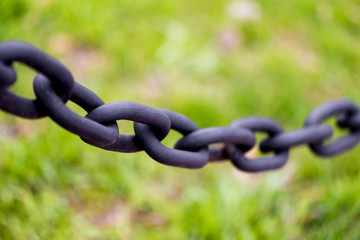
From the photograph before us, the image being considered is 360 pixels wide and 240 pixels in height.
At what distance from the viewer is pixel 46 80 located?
68 centimetres

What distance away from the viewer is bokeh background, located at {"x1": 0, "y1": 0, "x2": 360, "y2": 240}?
4.81 feet

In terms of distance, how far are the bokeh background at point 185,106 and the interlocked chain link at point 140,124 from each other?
0.96 feet

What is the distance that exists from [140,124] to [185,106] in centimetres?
111

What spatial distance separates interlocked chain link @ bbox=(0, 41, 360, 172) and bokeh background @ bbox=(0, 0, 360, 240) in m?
0.29

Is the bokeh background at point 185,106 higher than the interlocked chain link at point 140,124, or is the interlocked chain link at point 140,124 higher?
the bokeh background at point 185,106

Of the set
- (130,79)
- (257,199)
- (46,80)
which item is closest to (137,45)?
(130,79)

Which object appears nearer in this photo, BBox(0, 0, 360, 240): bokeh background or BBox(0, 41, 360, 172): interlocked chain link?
BBox(0, 41, 360, 172): interlocked chain link

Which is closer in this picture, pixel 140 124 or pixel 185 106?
pixel 140 124

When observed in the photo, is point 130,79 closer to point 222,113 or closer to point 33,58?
point 222,113

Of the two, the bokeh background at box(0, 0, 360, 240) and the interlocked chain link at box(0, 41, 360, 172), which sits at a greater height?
the bokeh background at box(0, 0, 360, 240)

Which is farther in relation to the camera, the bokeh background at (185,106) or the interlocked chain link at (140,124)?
the bokeh background at (185,106)

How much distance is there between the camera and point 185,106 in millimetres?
1934

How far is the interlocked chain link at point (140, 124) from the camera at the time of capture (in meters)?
0.66

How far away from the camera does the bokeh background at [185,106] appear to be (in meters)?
1.47
